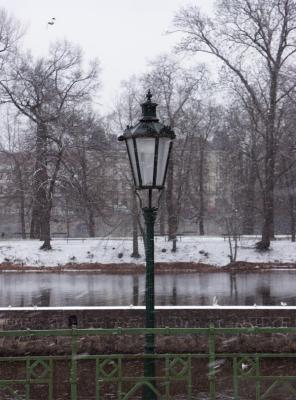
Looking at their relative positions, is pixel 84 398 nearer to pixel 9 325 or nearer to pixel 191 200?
pixel 9 325

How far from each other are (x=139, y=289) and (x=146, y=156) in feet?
60.2

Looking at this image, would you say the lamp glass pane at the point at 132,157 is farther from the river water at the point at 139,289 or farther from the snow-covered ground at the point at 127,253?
the snow-covered ground at the point at 127,253

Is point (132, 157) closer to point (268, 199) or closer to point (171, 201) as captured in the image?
point (268, 199)

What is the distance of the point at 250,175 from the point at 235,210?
6.47 meters

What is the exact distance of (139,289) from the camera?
80.1ft

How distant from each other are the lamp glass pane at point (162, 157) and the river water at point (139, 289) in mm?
11326

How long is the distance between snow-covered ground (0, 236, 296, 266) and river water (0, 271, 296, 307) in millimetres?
2847

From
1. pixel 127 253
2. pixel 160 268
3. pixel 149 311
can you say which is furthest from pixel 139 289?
pixel 149 311

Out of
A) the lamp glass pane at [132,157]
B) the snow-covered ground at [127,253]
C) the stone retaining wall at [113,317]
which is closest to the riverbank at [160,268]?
the snow-covered ground at [127,253]

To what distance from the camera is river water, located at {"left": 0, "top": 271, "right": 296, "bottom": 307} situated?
2061 cm

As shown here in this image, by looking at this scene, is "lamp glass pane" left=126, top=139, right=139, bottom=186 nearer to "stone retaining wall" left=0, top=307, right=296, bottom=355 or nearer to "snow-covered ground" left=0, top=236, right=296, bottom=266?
"stone retaining wall" left=0, top=307, right=296, bottom=355

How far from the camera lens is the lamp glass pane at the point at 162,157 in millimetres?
6527

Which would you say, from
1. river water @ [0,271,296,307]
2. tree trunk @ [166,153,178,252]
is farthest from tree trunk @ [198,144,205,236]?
river water @ [0,271,296,307]

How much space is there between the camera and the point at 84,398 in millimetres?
10984
